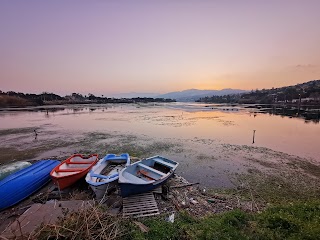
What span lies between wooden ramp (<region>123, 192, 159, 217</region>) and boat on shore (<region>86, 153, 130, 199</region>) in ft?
3.07

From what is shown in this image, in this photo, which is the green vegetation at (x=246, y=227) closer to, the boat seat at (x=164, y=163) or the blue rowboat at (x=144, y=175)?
the blue rowboat at (x=144, y=175)

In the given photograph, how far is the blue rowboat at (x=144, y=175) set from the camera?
7419 millimetres

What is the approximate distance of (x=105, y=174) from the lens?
997 cm

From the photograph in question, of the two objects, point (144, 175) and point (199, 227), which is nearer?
point (199, 227)

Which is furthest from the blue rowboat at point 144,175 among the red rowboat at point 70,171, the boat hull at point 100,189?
the red rowboat at point 70,171

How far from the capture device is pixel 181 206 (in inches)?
300

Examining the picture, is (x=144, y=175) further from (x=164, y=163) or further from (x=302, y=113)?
(x=302, y=113)

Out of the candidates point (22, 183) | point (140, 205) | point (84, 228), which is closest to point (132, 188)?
point (140, 205)

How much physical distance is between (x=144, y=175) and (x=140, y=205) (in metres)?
2.33

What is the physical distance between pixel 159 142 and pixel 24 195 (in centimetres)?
1201

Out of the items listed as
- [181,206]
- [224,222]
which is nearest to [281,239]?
[224,222]

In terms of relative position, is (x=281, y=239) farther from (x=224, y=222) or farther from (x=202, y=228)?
(x=202, y=228)

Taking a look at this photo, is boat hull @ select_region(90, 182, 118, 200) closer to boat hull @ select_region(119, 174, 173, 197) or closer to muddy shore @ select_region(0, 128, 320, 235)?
muddy shore @ select_region(0, 128, 320, 235)

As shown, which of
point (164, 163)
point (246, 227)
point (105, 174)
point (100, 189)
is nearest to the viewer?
point (246, 227)
